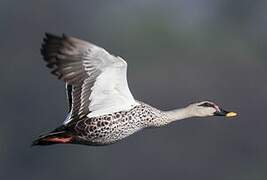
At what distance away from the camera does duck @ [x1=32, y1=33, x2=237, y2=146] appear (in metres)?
15.6

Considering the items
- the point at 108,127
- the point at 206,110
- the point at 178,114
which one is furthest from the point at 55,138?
the point at 206,110

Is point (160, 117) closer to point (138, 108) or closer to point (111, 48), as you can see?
point (138, 108)

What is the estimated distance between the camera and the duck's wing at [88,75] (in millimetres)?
15555

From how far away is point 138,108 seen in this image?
52.7 feet

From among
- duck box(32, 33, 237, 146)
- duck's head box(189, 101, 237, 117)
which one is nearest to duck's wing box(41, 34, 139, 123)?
duck box(32, 33, 237, 146)

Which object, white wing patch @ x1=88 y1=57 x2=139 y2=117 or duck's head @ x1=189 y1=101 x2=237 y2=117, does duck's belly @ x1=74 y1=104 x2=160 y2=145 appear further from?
duck's head @ x1=189 y1=101 x2=237 y2=117

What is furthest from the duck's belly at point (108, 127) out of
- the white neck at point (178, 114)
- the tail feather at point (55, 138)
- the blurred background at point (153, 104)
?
the blurred background at point (153, 104)

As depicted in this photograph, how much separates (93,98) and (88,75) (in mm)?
334

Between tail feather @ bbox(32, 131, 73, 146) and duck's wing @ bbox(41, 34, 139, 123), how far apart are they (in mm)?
201

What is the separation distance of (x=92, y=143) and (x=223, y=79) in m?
47.0

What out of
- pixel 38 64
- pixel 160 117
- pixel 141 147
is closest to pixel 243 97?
Answer: pixel 141 147

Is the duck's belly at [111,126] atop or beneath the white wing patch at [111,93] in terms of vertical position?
beneath

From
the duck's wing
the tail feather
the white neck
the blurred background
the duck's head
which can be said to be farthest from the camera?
the blurred background

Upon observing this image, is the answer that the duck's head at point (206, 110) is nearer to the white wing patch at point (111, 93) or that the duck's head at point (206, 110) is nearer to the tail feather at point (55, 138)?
the white wing patch at point (111, 93)
